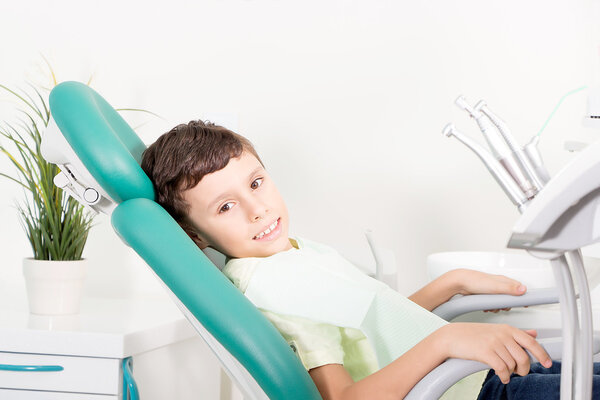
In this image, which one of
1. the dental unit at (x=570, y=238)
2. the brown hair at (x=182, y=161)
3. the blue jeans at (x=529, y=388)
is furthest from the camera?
the brown hair at (x=182, y=161)

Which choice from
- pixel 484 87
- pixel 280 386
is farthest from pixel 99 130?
pixel 484 87

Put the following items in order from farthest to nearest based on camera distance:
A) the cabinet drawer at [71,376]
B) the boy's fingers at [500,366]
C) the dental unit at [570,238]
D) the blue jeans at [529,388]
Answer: the cabinet drawer at [71,376]
the blue jeans at [529,388]
the boy's fingers at [500,366]
the dental unit at [570,238]

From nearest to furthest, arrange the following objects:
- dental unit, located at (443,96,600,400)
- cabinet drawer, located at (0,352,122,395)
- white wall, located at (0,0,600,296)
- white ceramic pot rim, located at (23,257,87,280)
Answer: dental unit, located at (443,96,600,400), cabinet drawer, located at (0,352,122,395), white ceramic pot rim, located at (23,257,87,280), white wall, located at (0,0,600,296)

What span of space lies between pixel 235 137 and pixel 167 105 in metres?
0.82

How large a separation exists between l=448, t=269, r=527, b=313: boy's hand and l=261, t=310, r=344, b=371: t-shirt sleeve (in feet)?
1.00

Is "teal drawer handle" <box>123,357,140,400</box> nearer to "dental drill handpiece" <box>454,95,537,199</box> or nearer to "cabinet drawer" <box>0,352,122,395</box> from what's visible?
"cabinet drawer" <box>0,352,122,395</box>

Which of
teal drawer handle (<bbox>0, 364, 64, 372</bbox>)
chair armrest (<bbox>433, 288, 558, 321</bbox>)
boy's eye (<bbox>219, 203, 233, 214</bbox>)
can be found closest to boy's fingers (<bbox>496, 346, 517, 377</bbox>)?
chair armrest (<bbox>433, 288, 558, 321</bbox>)

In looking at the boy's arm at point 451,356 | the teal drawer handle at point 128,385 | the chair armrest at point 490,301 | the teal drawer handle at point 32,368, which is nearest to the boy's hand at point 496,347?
the boy's arm at point 451,356

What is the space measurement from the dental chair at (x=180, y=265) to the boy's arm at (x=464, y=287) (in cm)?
2

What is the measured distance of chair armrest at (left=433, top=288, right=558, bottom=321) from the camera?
111 centimetres

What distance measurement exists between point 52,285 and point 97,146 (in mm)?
714

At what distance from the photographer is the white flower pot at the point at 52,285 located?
1.57 m

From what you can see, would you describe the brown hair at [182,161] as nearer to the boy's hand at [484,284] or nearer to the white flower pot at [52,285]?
the boy's hand at [484,284]

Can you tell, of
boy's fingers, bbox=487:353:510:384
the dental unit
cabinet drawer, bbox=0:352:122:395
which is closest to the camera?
the dental unit
